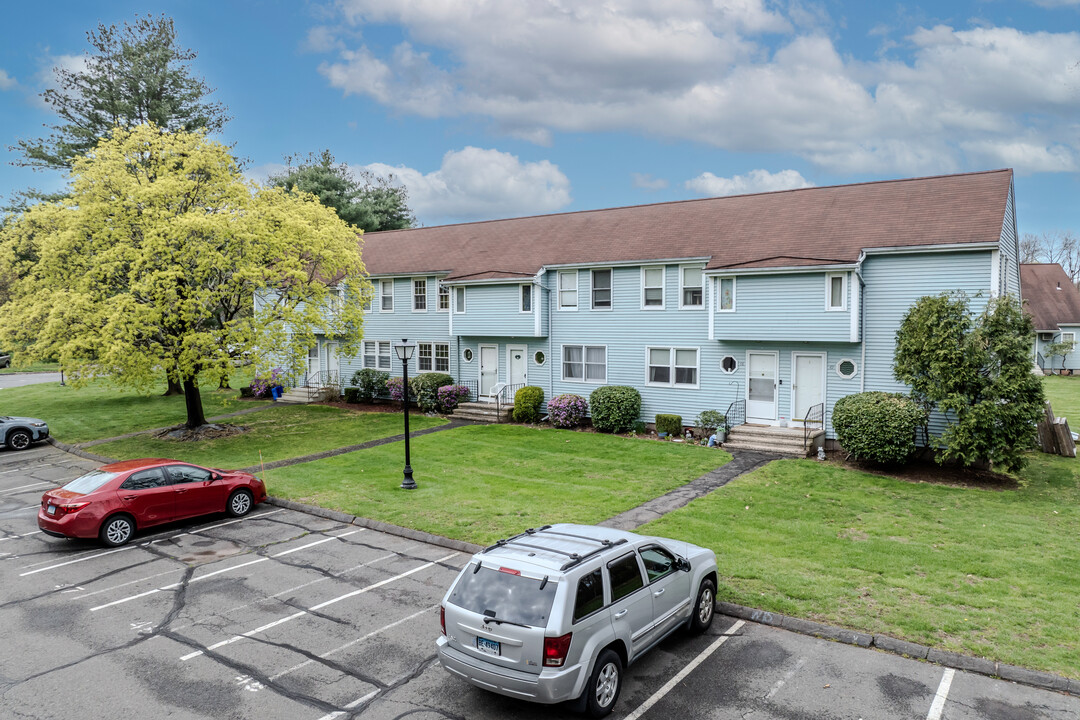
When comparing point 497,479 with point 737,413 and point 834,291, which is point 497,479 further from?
point 834,291

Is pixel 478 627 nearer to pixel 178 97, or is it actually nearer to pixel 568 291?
pixel 568 291

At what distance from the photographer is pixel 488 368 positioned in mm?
28797

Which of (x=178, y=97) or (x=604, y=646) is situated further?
(x=178, y=97)

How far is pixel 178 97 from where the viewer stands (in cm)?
3784

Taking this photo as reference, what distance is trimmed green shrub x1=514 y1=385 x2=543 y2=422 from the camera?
2598cm

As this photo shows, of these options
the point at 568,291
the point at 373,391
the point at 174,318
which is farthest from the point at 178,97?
the point at 568,291

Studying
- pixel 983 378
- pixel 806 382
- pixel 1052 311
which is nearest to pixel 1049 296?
pixel 1052 311

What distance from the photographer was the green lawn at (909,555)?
9016 millimetres

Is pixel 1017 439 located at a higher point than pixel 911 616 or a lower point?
higher

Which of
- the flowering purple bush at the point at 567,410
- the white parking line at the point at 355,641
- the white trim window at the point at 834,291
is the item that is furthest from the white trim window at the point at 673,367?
the white parking line at the point at 355,641

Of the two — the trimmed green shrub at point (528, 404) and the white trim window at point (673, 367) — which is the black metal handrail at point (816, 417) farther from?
the trimmed green shrub at point (528, 404)

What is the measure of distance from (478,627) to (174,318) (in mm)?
17175

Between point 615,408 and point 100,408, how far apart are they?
1006 inches

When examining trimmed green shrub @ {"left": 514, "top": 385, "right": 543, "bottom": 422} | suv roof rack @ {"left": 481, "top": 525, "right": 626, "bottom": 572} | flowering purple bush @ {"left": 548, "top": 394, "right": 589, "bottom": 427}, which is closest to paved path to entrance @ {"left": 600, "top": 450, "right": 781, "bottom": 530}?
suv roof rack @ {"left": 481, "top": 525, "right": 626, "bottom": 572}
